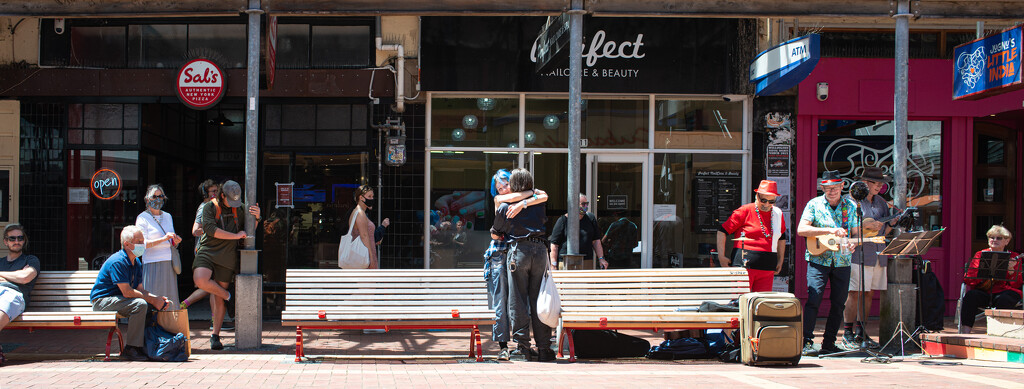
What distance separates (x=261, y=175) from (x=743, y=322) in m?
6.40

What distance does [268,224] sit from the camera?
1037 centimetres

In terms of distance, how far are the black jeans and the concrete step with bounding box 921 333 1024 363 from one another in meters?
1.07

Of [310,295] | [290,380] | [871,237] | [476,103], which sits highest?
[476,103]

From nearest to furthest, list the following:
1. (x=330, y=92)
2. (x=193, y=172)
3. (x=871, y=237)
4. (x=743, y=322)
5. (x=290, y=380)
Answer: (x=290, y=380) → (x=743, y=322) → (x=871, y=237) → (x=330, y=92) → (x=193, y=172)

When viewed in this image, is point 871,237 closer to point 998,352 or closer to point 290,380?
point 998,352

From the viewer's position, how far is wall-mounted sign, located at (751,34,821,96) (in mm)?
8229

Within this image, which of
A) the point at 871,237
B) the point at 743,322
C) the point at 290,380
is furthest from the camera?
the point at 871,237

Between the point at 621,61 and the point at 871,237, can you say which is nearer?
the point at 871,237

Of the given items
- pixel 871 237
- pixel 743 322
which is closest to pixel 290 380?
pixel 743 322

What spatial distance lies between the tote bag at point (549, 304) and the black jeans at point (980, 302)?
16.3ft

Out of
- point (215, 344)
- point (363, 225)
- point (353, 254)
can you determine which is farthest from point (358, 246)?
point (215, 344)

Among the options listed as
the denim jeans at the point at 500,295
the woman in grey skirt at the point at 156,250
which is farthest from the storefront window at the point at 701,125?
the woman in grey skirt at the point at 156,250

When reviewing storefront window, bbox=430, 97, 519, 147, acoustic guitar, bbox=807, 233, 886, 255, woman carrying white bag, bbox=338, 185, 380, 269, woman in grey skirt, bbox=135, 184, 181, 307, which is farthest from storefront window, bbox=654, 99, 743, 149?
woman in grey skirt, bbox=135, 184, 181, 307

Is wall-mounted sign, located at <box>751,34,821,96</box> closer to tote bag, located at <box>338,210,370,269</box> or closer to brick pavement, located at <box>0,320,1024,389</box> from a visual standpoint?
brick pavement, located at <box>0,320,1024,389</box>
